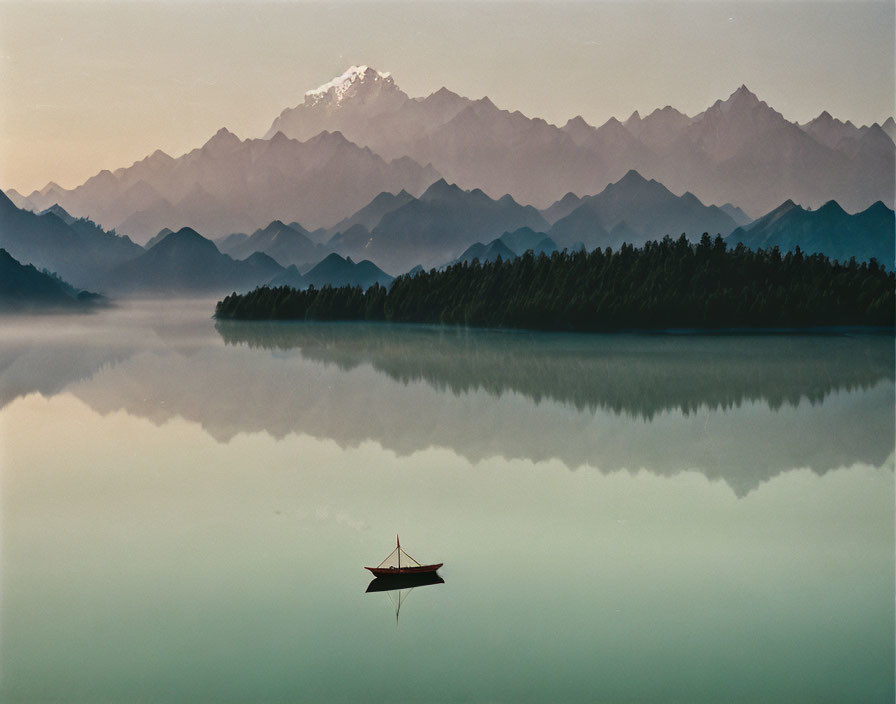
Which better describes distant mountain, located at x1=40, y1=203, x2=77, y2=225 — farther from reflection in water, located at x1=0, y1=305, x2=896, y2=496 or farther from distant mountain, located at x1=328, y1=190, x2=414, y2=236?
reflection in water, located at x1=0, y1=305, x2=896, y2=496

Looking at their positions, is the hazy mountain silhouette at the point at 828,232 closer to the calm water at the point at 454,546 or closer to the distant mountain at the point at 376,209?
the distant mountain at the point at 376,209

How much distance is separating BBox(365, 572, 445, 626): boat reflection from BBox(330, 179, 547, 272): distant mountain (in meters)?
76.2

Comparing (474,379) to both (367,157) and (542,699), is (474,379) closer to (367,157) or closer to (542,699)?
(542,699)

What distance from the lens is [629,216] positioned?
80.0 metres

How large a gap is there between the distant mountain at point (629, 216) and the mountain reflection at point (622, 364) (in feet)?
177

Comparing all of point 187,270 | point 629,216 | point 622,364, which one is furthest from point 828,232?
point 187,270

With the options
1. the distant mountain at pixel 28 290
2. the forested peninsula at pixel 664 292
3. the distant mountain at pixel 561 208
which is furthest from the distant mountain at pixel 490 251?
the forested peninsula at pixel 664 292

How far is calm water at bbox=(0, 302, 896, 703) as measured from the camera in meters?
3.78

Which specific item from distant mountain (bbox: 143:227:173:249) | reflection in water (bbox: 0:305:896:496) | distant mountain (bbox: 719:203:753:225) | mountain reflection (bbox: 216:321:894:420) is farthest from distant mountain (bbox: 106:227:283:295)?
reflection in water (bbox: 0:305:896:496)

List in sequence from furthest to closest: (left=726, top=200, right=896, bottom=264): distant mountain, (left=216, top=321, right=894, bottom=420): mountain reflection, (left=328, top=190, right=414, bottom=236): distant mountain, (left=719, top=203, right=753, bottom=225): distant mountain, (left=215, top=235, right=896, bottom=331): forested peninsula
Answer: (left=328, top=190, right=414, bottom=236): distant mountain → (left=719, top=203, right=753, bottom=225): distant mountain → (left=726, top=200, right=896, bottom=264): distant mountain → (left=215, top=235, right=896, bottom=331): forested peninsula → (left=216, top=321, right=894, bottom=420): mountain reflection

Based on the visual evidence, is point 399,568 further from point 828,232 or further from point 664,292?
point 828,232

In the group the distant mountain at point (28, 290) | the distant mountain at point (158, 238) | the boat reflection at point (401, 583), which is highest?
the distant mountain at point (158, 238)

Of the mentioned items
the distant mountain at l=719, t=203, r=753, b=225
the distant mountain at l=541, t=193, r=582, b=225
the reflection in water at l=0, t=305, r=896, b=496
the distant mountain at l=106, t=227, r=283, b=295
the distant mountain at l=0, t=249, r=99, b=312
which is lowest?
the reflection in water at l=0, t=305, r=896, b=496

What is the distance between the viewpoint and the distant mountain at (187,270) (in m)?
86.7
